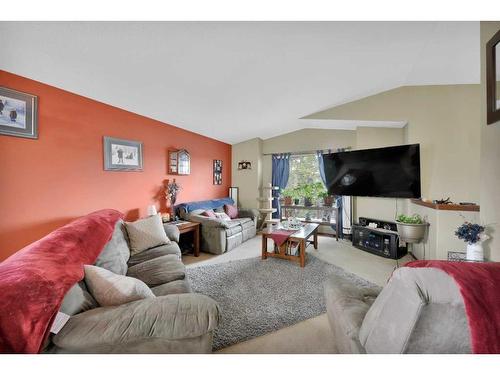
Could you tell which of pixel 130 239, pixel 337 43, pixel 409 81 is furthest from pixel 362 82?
pixel 130 239

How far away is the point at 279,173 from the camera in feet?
17.1

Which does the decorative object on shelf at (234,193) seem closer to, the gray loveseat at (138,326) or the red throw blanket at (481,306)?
the gray loveseat at (138,326)

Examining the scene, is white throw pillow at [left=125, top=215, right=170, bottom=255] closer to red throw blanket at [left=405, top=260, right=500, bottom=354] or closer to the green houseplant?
red throw blanket at [left=405, top=260, right=500, bottom=354]

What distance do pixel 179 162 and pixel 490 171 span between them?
4.02 meters

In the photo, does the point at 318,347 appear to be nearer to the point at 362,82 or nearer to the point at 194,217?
the point at 194,217

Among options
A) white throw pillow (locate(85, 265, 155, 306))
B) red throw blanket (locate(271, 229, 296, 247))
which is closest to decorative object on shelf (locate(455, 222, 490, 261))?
red throw blanket (locate(271, 229, 296, 247))

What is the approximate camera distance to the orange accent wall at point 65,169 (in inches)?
72.6

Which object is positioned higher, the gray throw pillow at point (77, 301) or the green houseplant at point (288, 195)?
the green houseplant at point (288, 195)

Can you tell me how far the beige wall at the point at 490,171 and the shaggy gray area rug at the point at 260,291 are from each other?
129 centimetres

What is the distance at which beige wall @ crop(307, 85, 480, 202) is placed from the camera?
280cm

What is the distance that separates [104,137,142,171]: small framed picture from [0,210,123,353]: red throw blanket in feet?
5.18

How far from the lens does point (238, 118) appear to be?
374cm

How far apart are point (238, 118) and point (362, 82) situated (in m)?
2.06

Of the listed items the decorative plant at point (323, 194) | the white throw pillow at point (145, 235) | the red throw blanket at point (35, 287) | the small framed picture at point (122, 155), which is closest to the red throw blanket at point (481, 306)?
the red throw blanket at point (35, 287)
